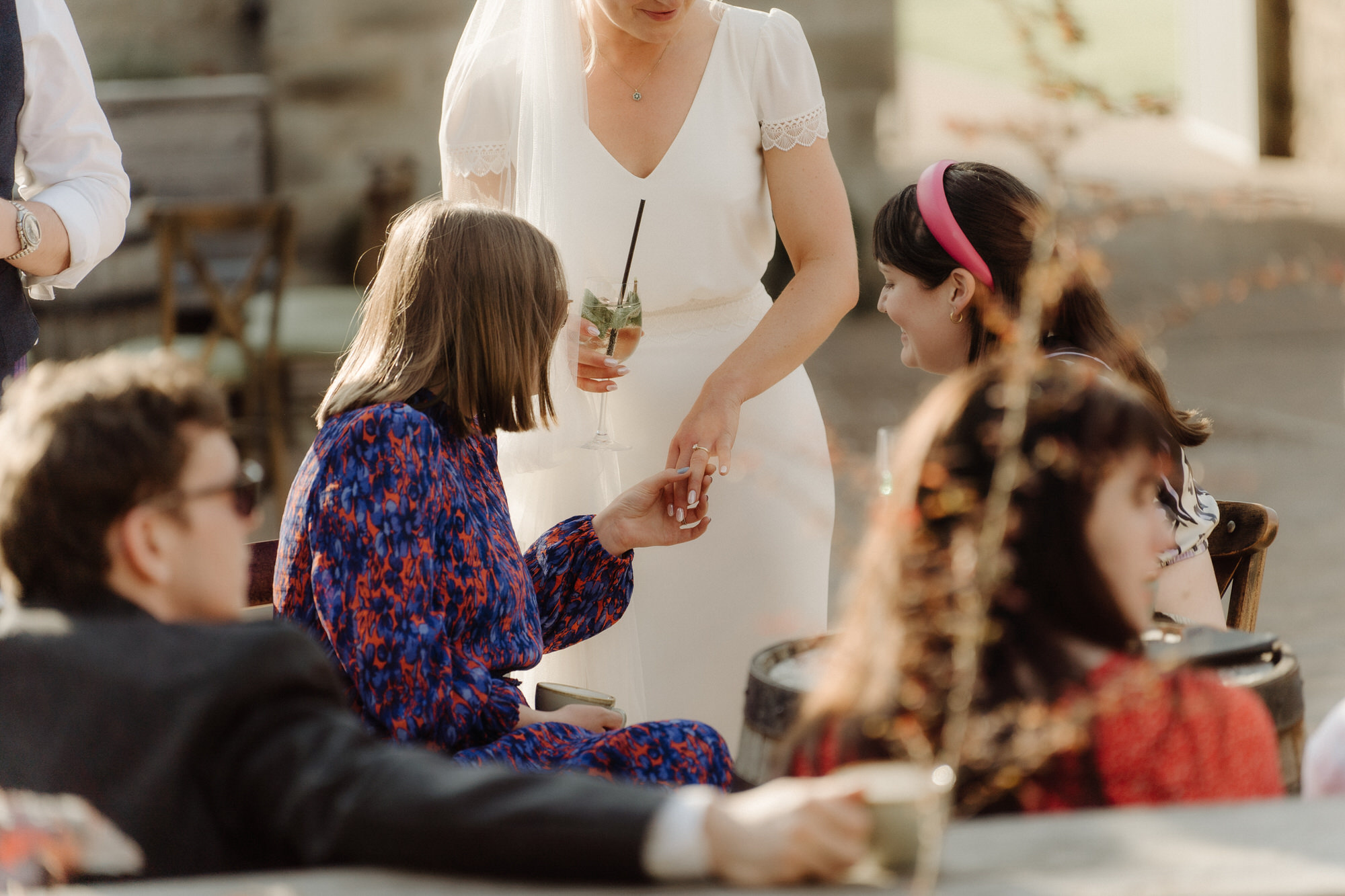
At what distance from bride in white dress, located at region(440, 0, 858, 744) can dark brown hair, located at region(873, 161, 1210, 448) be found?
0.22 m

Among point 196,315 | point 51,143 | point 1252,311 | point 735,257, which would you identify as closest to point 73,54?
point 51,143

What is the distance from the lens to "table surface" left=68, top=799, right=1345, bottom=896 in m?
0.99

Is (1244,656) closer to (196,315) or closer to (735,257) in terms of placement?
(735,257)

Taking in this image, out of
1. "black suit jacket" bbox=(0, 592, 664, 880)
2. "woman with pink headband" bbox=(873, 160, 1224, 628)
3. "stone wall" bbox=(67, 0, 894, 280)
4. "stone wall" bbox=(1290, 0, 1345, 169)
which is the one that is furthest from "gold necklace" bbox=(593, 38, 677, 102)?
"stone wall" bbox=(1290, 0, 1345, 169)

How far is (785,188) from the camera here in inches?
98.1

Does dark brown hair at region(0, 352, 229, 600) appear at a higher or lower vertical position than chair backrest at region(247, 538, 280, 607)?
higher

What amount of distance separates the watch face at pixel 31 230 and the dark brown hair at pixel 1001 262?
136cm

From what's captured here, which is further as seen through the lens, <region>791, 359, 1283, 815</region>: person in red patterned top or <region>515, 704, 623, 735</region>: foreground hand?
<region>515, 704, 623, 735</region>: foreground hand

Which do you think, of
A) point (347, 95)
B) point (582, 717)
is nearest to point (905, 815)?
point (582, 717)

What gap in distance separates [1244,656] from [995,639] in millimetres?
596

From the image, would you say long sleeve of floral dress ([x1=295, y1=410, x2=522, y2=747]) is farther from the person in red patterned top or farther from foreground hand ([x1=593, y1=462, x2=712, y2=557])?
the person in red patterned top

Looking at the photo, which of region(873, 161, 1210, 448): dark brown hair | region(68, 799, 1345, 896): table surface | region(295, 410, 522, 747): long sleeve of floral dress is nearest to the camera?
region(68, 799, 1345, 896): table surface

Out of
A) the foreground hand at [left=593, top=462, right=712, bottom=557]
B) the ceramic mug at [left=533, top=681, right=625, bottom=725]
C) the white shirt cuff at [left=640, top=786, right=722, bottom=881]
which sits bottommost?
the ceramic mug at [left=533, top=681, right=625, bottom=725]

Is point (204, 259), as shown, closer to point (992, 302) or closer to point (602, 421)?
point (602, 421)
